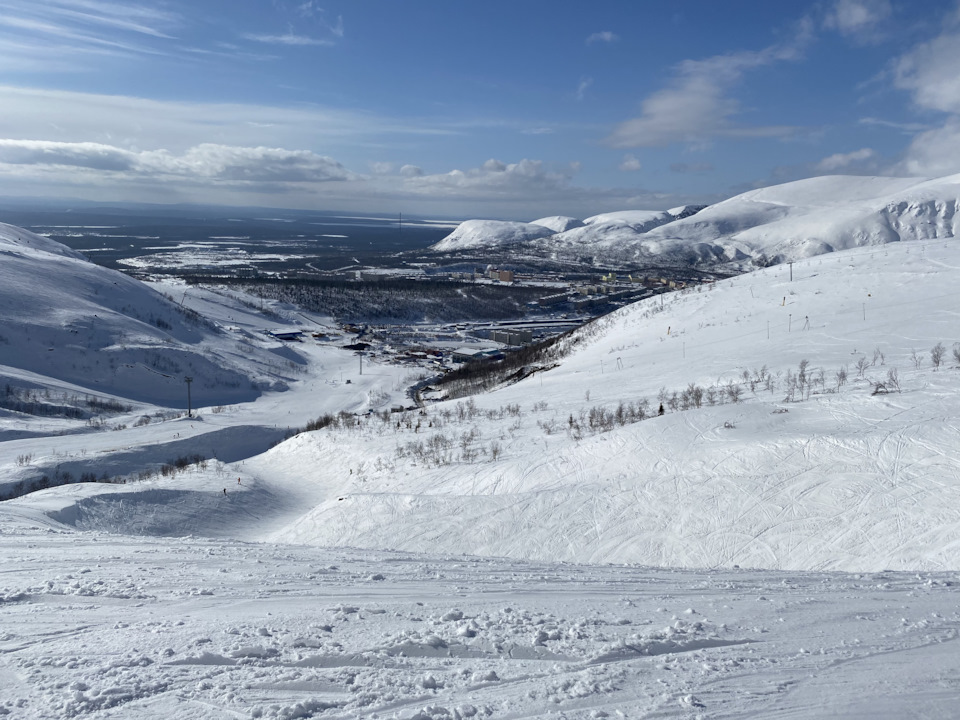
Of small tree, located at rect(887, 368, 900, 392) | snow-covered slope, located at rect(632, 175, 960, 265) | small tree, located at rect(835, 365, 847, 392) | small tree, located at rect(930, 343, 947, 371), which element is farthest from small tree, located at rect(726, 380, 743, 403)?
snow-covered slope, located at rect(632, 175, 960, 265)

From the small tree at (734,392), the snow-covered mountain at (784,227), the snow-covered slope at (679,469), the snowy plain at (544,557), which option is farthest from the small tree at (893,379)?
the snow-covered mountain at (784,227)

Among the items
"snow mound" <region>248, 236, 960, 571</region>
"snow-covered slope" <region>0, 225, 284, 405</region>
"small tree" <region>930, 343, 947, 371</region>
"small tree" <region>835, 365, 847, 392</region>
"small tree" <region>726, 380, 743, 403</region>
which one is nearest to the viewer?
"snow mound" <region>248, 236, 960, 571</region>

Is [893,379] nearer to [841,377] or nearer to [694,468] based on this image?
[841,377]

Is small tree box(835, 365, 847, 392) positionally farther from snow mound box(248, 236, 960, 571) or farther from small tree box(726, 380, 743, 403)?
small tree box(726, 380, 743, 403)

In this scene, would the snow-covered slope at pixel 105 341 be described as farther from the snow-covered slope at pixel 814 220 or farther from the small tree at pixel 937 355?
the snow-covered slope at pixel 814 220

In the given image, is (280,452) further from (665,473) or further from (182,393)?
(182,393)
